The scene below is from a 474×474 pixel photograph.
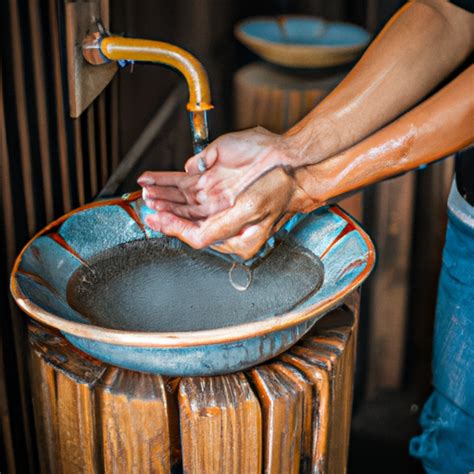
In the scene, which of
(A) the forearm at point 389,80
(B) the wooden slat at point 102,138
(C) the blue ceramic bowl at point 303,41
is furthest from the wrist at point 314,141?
(C) the blue ceramic bowl at point 303,41

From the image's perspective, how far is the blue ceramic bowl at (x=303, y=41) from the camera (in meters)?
2.43

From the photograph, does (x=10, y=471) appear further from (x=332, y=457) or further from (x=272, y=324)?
(x=272, y=324)

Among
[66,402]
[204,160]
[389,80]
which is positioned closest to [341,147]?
[389,80]

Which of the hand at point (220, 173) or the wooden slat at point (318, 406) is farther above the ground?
the hand at point (220, 173)

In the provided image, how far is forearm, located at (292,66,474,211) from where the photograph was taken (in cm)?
136

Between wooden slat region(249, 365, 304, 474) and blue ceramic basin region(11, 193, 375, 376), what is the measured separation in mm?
49

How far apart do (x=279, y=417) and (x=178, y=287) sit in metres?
0.31

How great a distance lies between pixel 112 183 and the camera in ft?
6.57

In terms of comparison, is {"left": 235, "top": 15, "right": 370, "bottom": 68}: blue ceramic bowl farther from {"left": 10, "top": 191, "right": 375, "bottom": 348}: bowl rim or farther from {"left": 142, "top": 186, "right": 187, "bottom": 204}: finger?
{"left": 10, "top": 191, "right": 375, "bottom": 348}: bowl rim

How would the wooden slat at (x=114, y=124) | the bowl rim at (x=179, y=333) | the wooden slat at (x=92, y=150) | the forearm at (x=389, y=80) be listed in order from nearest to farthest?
the bowl rim at (x=179, y=333)
the forearm at (x=389, y=80)
the wooden slat at (x=92, y=150)
the wooden slat at (x=114, y=124)

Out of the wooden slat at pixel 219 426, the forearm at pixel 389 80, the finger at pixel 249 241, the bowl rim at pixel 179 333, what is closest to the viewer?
the bowl rim at pixel 179 333

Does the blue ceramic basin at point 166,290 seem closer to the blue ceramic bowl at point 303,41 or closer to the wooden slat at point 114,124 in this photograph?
the wooden slat at point 114,124

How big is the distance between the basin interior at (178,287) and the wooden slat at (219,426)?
0.36ft

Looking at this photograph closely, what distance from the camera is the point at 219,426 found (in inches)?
49.9
